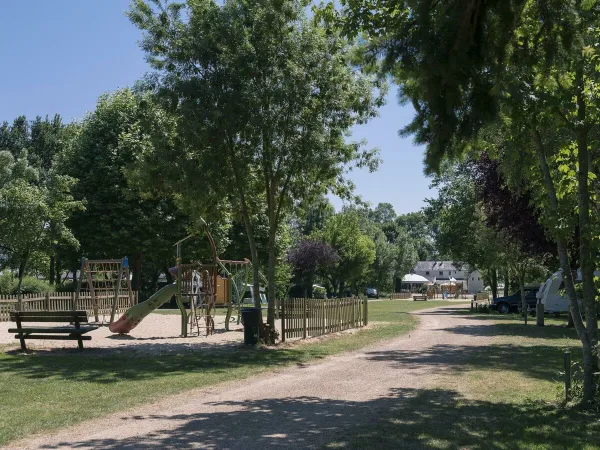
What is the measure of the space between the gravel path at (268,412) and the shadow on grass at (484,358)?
0.29m

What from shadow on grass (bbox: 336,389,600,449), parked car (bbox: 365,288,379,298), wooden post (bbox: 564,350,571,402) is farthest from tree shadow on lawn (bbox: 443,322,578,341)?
parked car (bbox: 365,288,379,298)

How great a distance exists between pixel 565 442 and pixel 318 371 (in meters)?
6.58

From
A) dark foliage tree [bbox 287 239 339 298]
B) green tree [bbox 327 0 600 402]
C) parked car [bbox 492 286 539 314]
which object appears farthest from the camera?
dark foliage tree [bbox 287 239 339 298]

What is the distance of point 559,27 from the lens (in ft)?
27.0

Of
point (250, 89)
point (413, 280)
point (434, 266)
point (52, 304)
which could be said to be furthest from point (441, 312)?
point (434, 266)

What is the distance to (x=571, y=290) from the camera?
955 centimetres

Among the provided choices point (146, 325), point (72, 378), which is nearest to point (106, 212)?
point (146, 325)

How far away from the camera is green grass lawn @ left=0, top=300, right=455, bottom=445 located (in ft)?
28.7

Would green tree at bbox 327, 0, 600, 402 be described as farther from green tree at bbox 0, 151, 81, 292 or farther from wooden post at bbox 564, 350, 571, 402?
green tree at bbox 0, 151, 81, 292

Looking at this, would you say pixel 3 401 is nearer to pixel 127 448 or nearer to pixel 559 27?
pixel 127 448

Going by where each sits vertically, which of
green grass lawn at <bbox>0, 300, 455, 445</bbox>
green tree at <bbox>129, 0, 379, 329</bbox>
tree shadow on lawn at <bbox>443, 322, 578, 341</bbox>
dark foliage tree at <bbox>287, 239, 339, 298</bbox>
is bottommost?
tree shadow on lawn at <bbox>443, 322, 578, 341</bbox>

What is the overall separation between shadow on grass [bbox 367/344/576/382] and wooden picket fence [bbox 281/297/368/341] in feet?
11.4

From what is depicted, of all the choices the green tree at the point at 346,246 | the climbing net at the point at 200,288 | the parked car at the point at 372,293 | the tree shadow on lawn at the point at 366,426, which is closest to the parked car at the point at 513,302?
the green tree at the point at 346,246

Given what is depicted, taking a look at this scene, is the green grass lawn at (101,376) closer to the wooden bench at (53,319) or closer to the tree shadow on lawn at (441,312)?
the wooden bench at (53,319)
